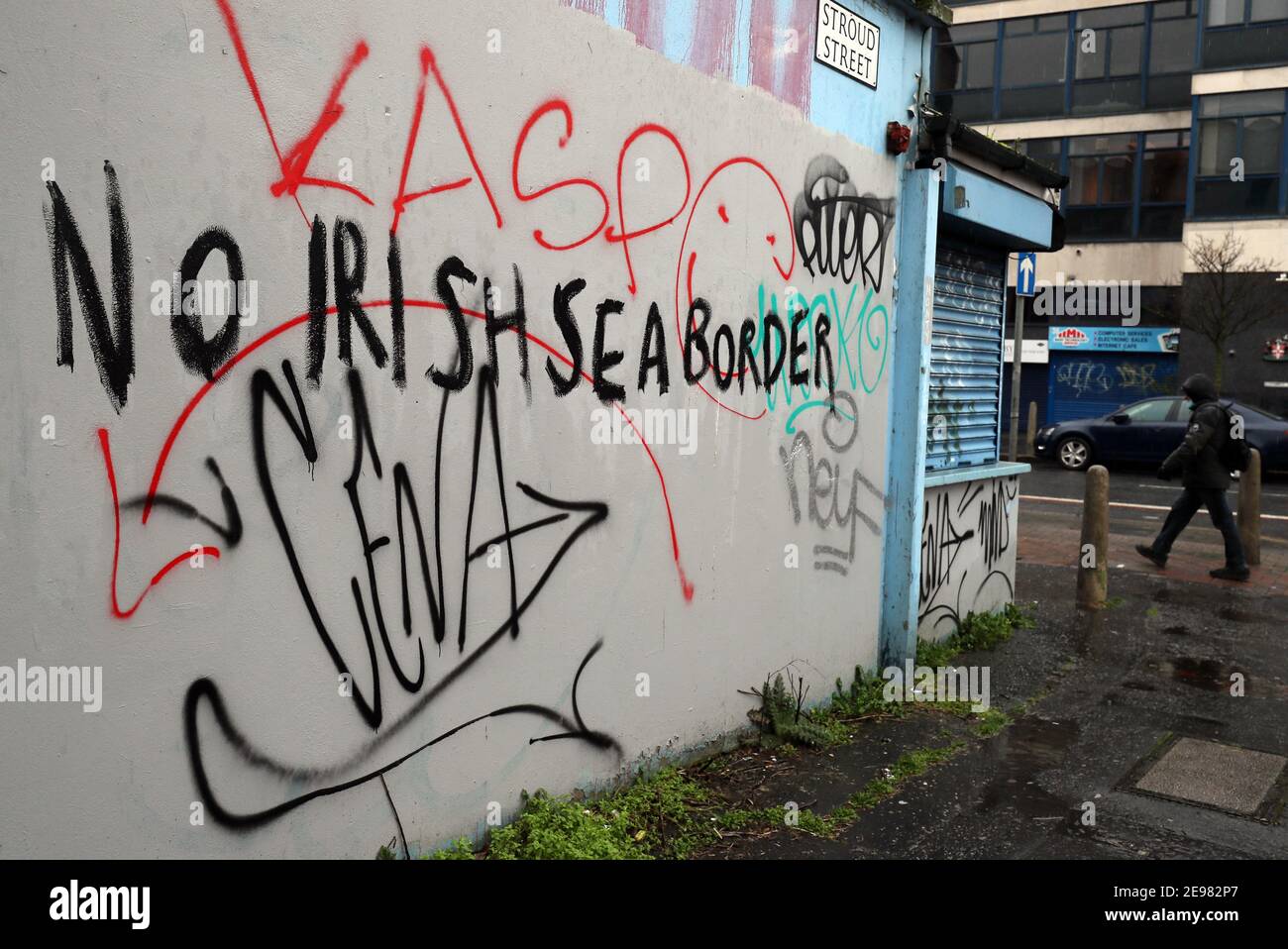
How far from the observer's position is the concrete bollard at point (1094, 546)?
28.1 feet

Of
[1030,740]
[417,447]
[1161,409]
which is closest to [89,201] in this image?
[417,447]

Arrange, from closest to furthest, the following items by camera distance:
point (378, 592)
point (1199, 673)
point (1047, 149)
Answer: point (378, 592) → point (1199, 673) → point (1047, 149)

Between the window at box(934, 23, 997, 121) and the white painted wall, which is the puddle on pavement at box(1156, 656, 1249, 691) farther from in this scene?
the window at box(934, 23, 997, 121)

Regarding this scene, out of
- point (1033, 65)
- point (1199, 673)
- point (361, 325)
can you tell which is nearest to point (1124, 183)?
point (1033, 65)

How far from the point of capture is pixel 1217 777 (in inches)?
199

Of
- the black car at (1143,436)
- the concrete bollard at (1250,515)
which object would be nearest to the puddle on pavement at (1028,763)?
the concrete bollard at (1250,515)

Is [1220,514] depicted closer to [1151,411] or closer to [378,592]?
[378,592]

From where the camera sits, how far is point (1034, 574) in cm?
980

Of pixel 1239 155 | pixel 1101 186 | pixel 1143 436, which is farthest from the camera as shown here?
pixel 1101 186

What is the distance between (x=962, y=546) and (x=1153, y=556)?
3905 mm

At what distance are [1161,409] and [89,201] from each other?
64.1 ft

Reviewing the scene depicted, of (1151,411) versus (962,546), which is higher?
(1151,411)

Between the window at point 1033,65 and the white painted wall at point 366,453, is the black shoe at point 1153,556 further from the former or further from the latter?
the window at point 1033,65

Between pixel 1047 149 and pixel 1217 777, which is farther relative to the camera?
pixel 1047 149
